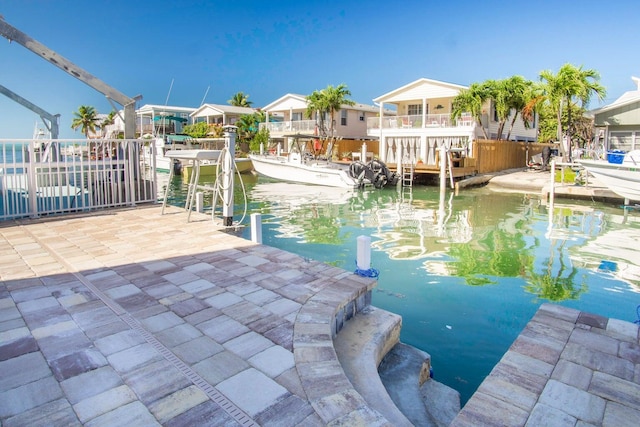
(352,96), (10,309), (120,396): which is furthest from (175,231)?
(352,96)

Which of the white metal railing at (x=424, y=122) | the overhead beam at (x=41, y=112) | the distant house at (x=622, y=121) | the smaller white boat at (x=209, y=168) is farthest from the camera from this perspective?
the smaller white boat at (x=209, y=168)

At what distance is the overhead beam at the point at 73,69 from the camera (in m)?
7.40

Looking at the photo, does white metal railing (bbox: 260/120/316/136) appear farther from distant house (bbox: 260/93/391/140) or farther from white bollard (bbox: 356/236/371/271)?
white bollard (bbox: 356/236/371/271)

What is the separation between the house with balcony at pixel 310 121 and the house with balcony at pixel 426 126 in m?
3.60

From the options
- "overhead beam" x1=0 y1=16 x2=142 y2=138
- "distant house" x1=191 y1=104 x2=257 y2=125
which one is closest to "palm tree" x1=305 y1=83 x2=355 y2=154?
"distant house" x1=191 y1=104 x2=257 y2=125

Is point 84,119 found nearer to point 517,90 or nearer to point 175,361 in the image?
point 517,90

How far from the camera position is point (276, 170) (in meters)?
23.6

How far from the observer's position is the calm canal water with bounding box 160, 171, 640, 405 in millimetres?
4660

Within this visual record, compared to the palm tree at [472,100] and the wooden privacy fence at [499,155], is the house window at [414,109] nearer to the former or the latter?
the palm tree at [472,100]

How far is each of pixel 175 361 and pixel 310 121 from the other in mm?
28198

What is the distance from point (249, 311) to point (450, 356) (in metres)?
2.08

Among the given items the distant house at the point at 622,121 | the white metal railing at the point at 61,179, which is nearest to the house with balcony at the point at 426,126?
the distant house at the point at 622,121

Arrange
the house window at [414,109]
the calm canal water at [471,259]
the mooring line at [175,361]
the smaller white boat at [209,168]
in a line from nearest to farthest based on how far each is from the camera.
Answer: the mooring line at [175,361] < the calm canal water at [471,259] < the smaller white boat at [209,168] < the house window at [414,109]

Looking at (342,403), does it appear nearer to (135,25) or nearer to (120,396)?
(120,396)
